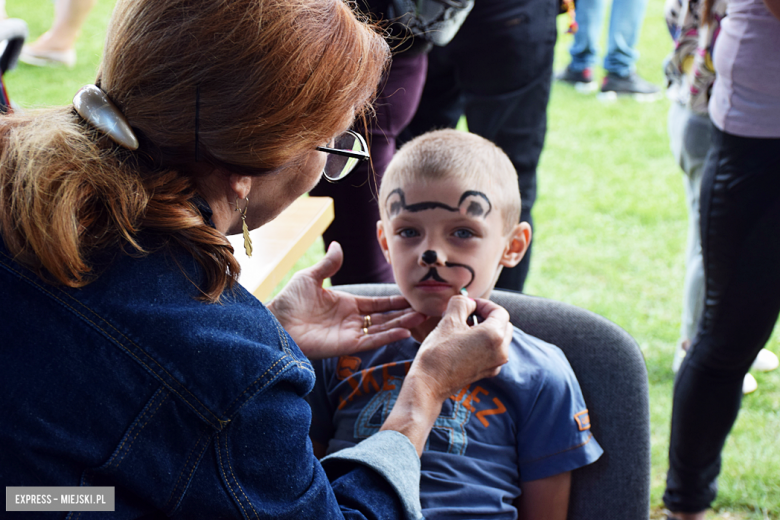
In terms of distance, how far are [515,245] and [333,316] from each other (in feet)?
1.40

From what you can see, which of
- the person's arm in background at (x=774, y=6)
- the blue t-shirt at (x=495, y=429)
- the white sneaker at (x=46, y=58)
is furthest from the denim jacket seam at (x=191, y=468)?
the white sneaker at (x=46, y=58)

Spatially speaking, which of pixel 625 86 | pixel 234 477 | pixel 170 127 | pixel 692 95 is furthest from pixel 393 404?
pixel 625 86

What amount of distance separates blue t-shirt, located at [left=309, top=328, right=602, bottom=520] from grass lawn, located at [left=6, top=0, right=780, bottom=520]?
18 cm

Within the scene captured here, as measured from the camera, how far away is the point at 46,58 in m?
5.61

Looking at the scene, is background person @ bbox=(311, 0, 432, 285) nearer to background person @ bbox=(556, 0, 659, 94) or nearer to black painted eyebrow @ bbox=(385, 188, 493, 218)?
black painted eyebrow @ bbox=(385, 188, 493, 218)

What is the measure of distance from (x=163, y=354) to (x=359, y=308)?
726mm

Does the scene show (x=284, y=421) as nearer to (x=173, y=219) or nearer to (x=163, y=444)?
(x=163, y=444)

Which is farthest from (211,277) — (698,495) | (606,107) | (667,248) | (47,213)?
(606,107)

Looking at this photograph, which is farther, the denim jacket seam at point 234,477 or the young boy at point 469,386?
the young boy at point 469,386

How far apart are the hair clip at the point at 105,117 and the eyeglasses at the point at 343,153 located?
0.26 meters

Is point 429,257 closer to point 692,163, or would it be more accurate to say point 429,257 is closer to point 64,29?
point 692,163

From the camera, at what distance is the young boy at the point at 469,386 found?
126 cm

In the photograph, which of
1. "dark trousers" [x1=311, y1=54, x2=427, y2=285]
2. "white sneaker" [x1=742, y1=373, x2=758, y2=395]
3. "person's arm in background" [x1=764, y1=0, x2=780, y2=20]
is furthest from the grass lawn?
"person's arm in background" [x1=764, y1=0, x2=780, y2=20]

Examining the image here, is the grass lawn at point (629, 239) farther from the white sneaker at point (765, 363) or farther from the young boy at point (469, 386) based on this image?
the young boy at point (469, 386)
